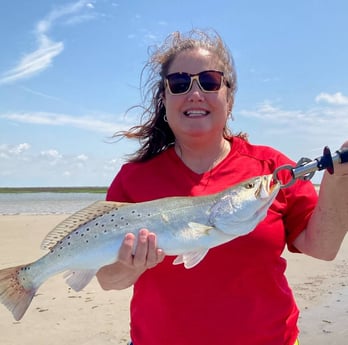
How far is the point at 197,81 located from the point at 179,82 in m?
0.15

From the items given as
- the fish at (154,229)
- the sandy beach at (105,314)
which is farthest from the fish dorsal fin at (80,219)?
the sandy beach at (105,314)

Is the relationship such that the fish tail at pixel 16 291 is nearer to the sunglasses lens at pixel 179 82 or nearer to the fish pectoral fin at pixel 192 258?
the fish pectoral fin at pixel 192 258

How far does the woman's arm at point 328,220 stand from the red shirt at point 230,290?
4.1 inches

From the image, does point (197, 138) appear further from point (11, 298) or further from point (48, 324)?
point (48, 324)

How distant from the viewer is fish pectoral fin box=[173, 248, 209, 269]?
3.05m

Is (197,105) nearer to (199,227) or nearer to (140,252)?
(199,227)

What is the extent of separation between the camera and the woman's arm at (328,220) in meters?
3.22

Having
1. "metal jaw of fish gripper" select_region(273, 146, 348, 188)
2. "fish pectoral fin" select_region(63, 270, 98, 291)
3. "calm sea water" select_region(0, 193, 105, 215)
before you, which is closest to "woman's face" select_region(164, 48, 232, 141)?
"metal jaw of fish gripper" select_region(273, 146, 348, 188)

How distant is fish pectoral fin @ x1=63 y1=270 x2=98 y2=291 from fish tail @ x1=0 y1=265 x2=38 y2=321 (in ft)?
1.08

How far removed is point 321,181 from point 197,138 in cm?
98

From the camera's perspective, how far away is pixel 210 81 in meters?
3.63

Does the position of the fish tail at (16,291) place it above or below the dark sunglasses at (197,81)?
below

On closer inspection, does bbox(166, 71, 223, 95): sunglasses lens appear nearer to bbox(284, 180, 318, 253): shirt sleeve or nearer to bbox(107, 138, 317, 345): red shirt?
bbox(107, 138, 317, 345): red shirt

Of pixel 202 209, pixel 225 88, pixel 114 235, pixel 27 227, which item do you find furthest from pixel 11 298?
pixel 27 227
